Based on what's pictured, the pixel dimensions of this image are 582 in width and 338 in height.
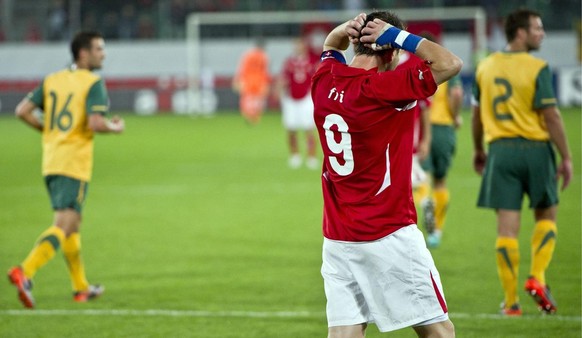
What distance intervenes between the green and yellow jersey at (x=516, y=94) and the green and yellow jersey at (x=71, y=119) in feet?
10.1

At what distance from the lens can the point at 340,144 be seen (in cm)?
480

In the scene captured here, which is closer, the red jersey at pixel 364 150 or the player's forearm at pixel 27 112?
the red jersey at pixel 364 150

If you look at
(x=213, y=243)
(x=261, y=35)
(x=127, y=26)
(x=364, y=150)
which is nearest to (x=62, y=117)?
(x=213, y=243)

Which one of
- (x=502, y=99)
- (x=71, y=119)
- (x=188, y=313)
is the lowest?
(x=188, y=313)

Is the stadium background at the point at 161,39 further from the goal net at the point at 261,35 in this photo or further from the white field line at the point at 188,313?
the white field line at the point at 188,313

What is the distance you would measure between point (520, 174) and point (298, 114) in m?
11.6

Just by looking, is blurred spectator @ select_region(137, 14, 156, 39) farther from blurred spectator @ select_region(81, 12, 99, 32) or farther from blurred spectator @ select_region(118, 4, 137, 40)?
blurred spectator @ select_region(81, 12, 99, 32)

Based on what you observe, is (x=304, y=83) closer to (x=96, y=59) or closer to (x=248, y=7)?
(x=96, y=59)

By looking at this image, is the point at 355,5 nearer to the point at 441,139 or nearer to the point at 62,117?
the point at 441,139

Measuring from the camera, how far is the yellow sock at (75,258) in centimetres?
823

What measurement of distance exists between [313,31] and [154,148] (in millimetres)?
12084

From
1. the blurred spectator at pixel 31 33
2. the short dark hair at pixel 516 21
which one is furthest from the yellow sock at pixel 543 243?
the blurred spectator at pixel 31 33

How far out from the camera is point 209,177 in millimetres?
17406

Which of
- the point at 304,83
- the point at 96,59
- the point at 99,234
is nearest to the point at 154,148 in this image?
the point at 304,83
